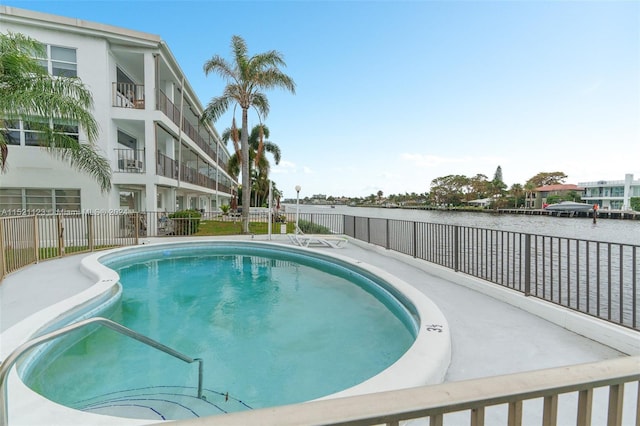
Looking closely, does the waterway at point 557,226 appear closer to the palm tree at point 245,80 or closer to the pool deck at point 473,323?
the pool deck at point 473,323

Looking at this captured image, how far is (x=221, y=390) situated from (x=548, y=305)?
456cm

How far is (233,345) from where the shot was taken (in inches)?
188

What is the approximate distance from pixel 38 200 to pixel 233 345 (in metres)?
13.5

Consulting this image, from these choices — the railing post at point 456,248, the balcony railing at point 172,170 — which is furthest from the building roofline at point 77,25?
the railing post at point 456,248

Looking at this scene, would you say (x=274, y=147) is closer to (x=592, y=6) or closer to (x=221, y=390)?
(x=592, y=6)

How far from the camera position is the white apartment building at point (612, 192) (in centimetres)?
4988

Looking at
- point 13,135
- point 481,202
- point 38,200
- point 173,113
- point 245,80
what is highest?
point 245,80

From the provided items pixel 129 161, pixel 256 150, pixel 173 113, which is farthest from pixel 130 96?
pixel 256 150

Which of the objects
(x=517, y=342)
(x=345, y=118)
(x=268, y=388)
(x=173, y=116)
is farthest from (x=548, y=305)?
(x=345, y=118)

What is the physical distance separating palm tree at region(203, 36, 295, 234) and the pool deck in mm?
9833

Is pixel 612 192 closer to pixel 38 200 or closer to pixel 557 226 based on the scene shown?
pixel 557 226

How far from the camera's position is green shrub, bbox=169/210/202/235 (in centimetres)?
1482

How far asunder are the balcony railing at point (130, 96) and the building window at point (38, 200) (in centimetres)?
464

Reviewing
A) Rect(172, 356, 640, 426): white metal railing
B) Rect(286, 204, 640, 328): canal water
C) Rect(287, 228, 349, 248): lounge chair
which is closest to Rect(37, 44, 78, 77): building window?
Rect(287, 228, 349, 248): lounge chair
